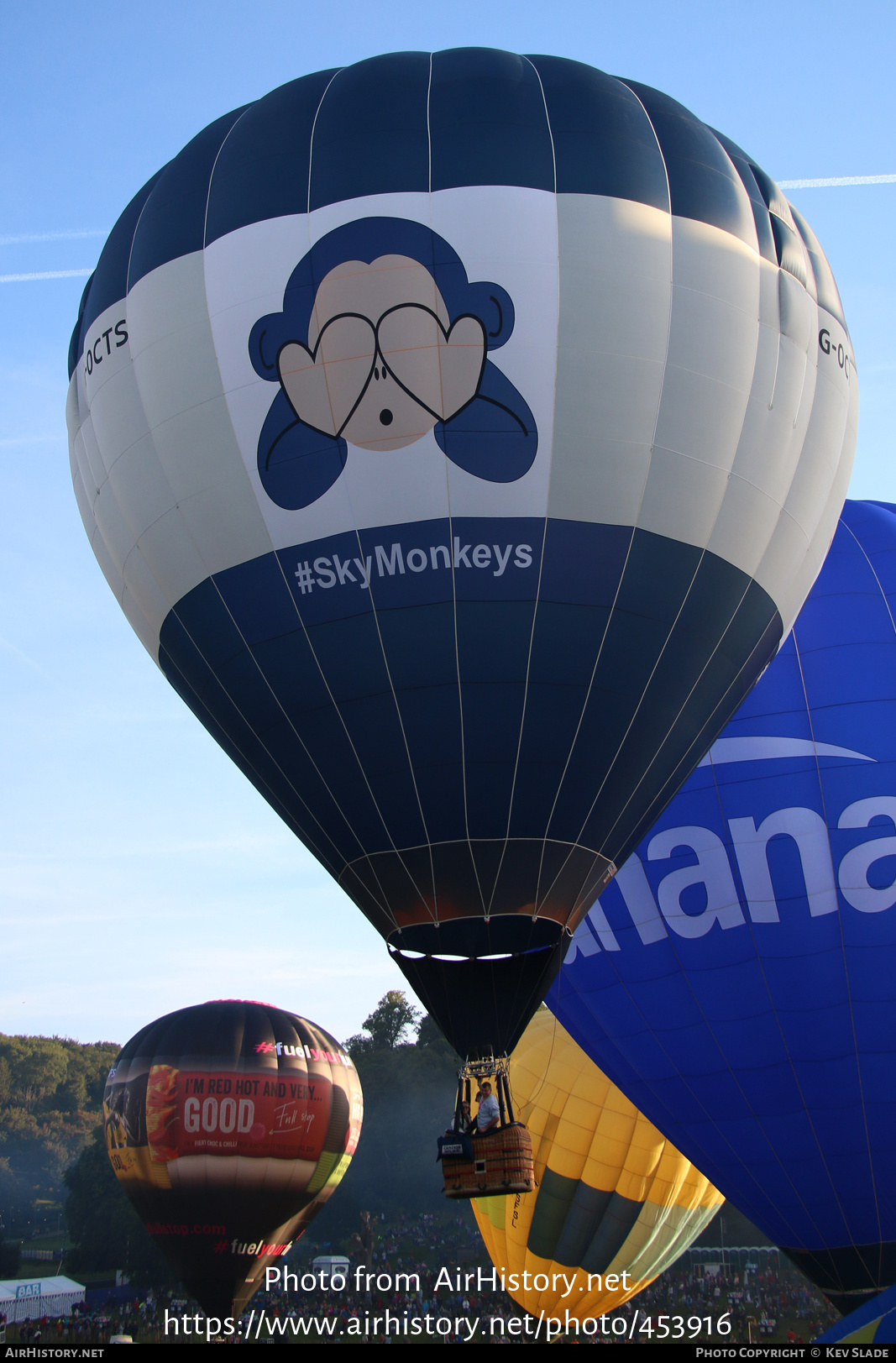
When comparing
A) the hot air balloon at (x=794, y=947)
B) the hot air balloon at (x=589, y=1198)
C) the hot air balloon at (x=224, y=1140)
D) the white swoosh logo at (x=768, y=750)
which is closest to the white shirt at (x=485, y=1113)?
the hot air balloon at (x=794, y=947)

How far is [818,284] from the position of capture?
8867 mm

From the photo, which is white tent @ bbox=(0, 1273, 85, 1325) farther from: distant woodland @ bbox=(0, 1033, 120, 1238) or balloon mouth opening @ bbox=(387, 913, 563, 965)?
Result: distant woodland @ bbox=(0, 1033, 120, 1238)

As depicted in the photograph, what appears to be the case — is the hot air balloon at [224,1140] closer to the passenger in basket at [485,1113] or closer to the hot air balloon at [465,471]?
the hot air balloon at [465,471]

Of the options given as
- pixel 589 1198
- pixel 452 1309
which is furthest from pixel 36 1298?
pixel 589 1198

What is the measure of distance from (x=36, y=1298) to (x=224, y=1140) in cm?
1181

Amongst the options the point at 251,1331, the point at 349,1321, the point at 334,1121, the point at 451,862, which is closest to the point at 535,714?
the point at 451,862

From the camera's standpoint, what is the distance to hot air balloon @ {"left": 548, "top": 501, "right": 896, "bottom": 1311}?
9.88 meters

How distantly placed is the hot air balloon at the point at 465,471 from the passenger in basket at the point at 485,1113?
0.31 metres

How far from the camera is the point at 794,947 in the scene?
10.0 meters

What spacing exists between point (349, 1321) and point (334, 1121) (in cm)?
536

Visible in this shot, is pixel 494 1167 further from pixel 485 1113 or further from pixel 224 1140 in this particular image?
pixel 224 1140

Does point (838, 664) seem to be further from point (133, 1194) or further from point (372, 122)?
point (133, 1194)

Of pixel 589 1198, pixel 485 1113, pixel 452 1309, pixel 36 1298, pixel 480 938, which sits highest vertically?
pixel 480 938

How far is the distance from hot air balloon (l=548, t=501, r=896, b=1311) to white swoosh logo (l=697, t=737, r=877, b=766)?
0.5 inches
